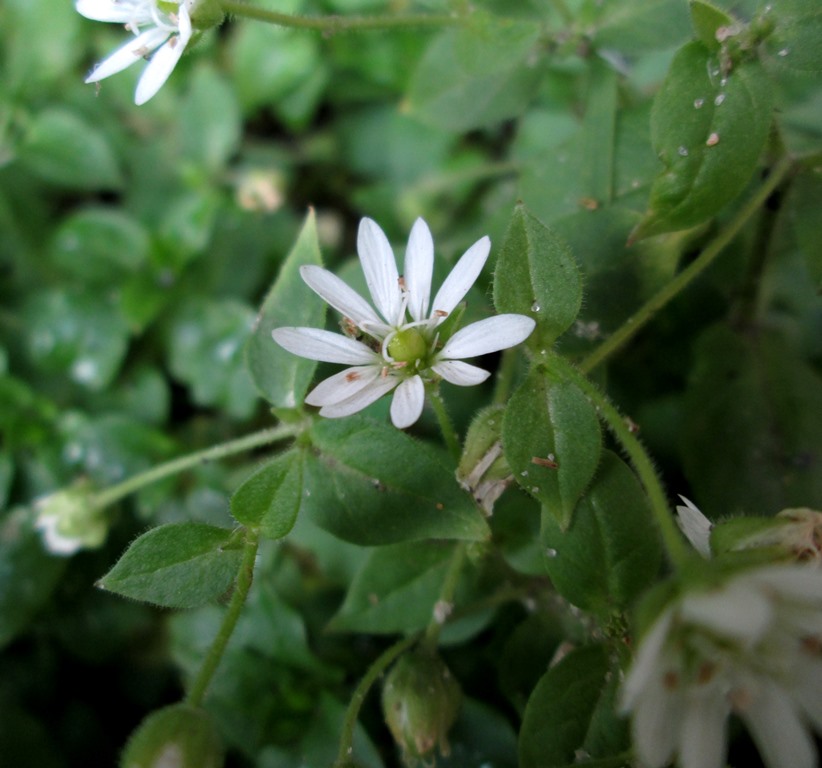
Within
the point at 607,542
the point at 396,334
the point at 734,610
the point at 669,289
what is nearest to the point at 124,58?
the point at 396,334

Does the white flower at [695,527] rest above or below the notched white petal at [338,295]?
below

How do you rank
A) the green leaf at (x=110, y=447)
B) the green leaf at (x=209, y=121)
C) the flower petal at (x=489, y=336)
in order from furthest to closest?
the green leaf at (x=209, y=121), the green leaf at (x=110, y=447), the flower petal at (x=489, y=336)

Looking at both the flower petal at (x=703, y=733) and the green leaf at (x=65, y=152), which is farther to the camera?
the green leaf at (x=65, y=152)

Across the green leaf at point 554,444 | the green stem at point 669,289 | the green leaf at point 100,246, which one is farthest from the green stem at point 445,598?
the green leaf at point 100,246

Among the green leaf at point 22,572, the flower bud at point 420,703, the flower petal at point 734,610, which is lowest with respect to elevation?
the green leaf at point 22,572

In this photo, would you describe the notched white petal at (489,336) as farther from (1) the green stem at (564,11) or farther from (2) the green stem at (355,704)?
(1) the green stem at (564,11)

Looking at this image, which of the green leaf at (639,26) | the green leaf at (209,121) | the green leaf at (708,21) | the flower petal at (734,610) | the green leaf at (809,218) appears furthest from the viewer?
the green leaf at (209,121)

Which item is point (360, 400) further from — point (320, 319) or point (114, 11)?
point (114, 11)
